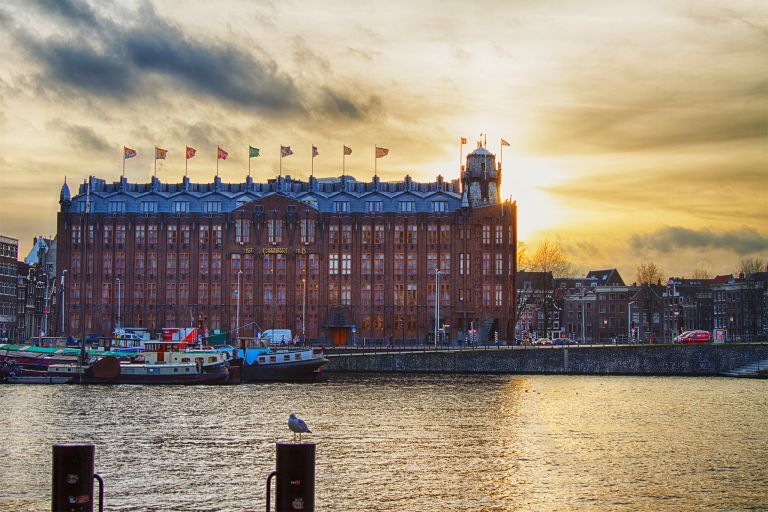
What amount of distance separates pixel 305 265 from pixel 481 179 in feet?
100

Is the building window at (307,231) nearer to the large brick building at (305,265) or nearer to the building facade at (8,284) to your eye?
the large brick building at (305,265)

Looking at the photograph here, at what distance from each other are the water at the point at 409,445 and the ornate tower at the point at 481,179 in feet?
244

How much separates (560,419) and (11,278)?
365ft

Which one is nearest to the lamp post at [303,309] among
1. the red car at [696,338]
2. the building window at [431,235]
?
the building window at [431,235]

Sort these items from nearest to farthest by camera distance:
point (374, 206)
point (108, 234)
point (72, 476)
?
point (72, 476) → point (374, 206) → point (108, 234)

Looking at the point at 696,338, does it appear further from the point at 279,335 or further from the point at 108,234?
the point at 108,234

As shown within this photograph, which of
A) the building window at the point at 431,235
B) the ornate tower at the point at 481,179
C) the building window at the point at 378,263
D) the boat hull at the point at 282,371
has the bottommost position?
the boat hull at the point at 282,371

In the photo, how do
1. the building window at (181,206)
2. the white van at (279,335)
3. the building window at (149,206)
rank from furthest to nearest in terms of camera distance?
1. the building window at (149,206)
2. the building window at (181,206)
3. the white van at (279,335)

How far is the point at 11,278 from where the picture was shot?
16000cm

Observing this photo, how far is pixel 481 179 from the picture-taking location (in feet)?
548

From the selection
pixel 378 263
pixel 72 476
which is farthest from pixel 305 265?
pixel 72 476

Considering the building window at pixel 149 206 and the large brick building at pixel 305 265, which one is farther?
the building window at pixel 149 206

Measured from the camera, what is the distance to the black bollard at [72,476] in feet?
76.2

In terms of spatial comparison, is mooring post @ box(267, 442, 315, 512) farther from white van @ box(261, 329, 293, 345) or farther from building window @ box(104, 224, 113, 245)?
building window @ box(104, 224, 113, 245)
